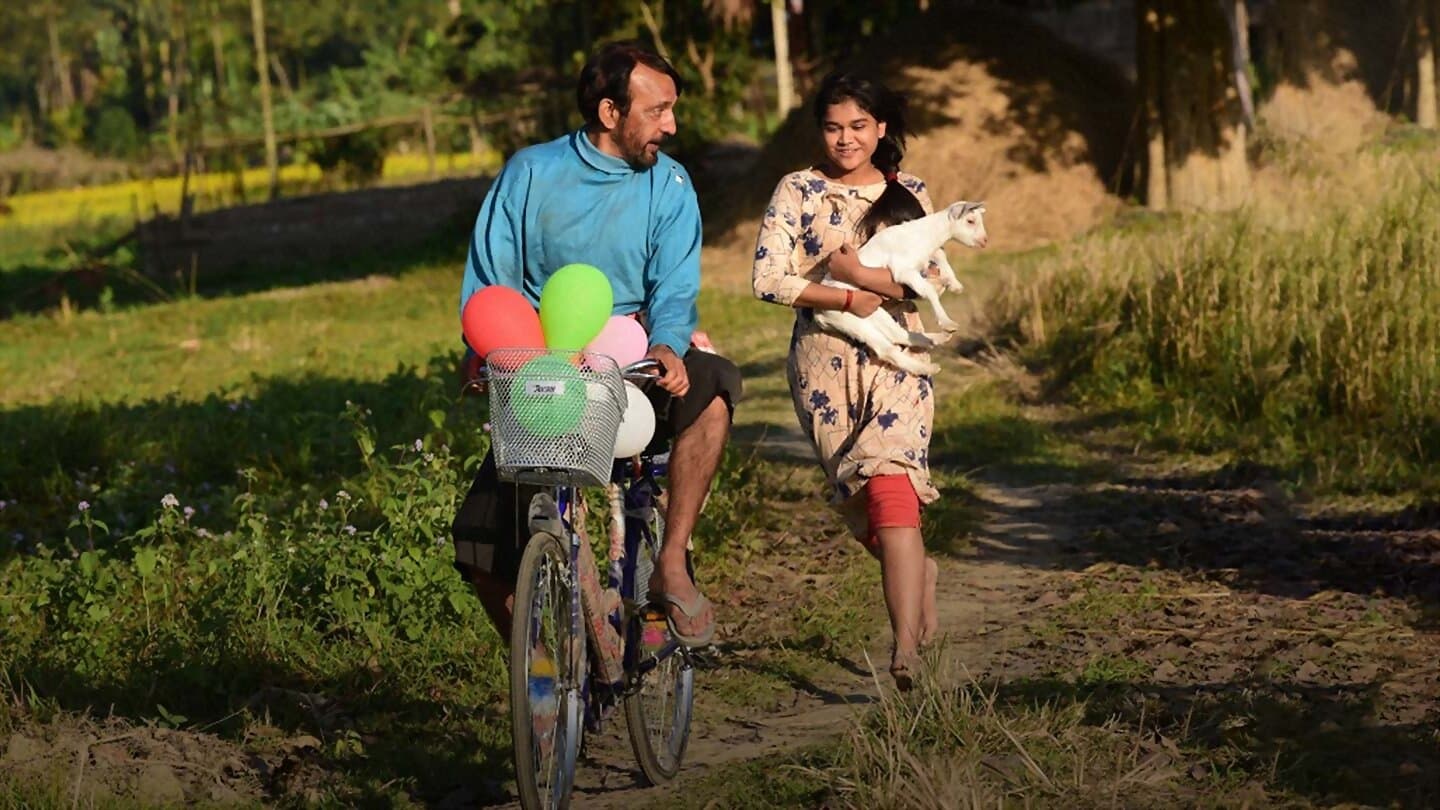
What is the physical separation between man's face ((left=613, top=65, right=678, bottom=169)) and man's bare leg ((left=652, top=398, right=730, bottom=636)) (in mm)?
633

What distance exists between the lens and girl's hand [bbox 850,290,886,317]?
5836 millimetres

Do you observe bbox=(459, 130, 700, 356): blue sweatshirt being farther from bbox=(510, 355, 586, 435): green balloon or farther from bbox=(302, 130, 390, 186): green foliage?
bbox=(302, 130, 390, 186): green foliage

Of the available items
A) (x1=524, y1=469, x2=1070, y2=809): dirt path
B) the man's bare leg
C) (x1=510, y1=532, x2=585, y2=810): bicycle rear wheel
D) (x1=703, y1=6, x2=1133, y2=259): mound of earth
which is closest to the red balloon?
(x1=510, y1=532, x2=585, y2=810): bicycle rear wheel

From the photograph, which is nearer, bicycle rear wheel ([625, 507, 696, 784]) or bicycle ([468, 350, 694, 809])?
bicycle ([468, 350, 694, 809])

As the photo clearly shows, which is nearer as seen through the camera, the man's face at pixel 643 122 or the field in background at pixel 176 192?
the man's face at pixel 643 122

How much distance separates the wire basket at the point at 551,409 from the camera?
4398 mm

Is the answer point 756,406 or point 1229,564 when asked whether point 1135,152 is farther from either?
point 1229,564

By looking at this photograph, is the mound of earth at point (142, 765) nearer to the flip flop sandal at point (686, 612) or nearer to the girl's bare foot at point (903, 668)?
the flip flop sandal at point (686, 612)

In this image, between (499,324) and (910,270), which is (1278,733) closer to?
(910,270)

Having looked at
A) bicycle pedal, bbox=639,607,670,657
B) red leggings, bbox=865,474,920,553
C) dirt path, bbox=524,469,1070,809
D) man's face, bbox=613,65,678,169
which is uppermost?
man's face, bbox=613,65,678,169

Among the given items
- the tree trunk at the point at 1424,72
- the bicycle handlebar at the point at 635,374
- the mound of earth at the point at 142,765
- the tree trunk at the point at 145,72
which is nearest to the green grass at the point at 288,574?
the mound of earth at the point at 142,765

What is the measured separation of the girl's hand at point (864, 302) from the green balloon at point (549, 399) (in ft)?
5.22

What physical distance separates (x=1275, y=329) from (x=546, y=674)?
6.51 meters

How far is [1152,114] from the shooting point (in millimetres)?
17734
